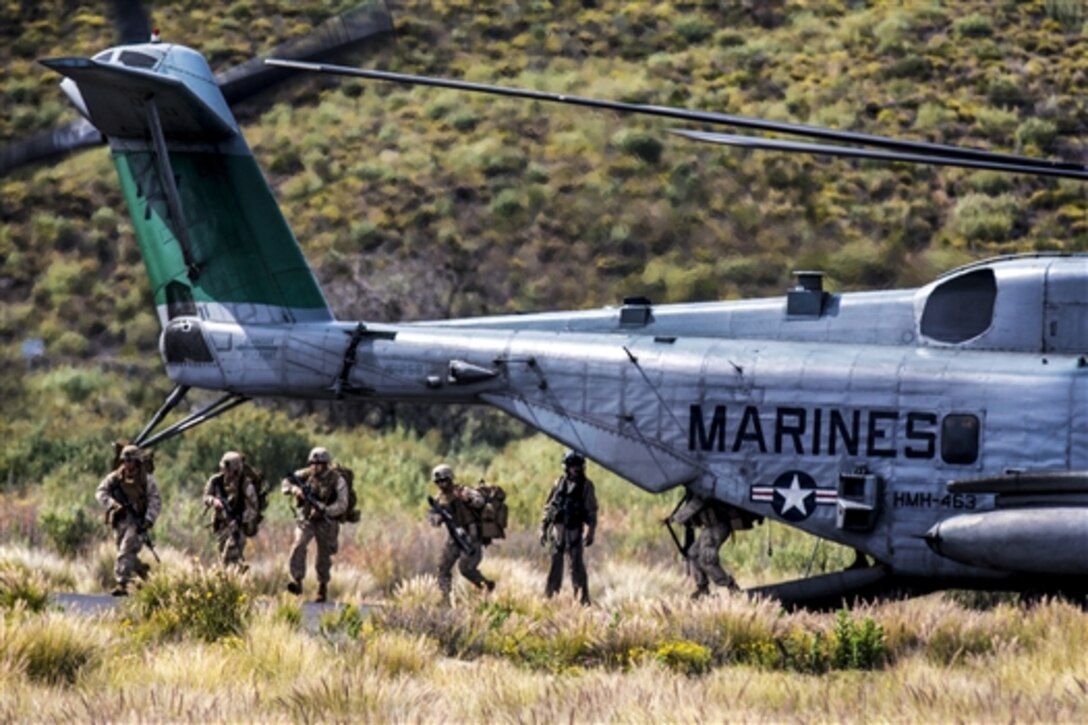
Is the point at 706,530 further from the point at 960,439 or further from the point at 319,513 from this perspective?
the point at 319,513

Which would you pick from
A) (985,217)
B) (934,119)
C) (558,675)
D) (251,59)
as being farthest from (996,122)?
(558,675)

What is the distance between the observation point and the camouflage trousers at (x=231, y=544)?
17359 mm

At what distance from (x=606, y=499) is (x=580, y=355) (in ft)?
34.8

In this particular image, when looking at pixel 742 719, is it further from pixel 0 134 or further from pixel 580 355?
pixel 0 134

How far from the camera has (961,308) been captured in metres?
15.2

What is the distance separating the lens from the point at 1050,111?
128 ft

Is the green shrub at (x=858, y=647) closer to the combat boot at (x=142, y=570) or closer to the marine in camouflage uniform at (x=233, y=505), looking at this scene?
the marine in camouflage uniform at (x=233, y=505)

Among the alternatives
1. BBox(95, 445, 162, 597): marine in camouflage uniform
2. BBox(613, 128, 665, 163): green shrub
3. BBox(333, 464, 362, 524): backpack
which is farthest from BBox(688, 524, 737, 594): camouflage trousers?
BBox(613, 128, 665, 163): green shrub

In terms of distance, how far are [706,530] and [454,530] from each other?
8.68ft

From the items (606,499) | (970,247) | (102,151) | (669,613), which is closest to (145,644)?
(669,613)

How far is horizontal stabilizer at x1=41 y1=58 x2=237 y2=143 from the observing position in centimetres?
1672

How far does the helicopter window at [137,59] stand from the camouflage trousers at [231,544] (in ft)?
15.9

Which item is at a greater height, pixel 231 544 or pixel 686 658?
pixel 686 658

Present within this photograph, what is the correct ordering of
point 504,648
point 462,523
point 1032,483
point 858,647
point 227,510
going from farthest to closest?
point 227,510
point 462,523
point 1032,483
point 504,648
point 858,647
